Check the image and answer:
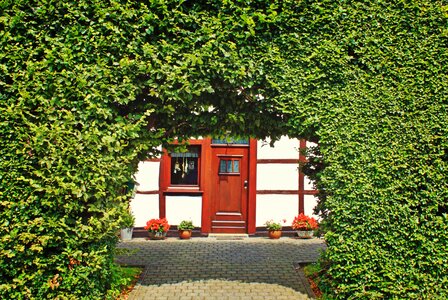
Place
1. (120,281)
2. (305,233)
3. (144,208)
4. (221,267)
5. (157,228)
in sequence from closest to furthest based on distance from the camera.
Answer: (120,281) → (221,267) → (157,228) → (305,233) → (144,208)

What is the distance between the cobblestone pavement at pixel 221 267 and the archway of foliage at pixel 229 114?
116cm

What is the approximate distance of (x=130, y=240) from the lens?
30.1 feet

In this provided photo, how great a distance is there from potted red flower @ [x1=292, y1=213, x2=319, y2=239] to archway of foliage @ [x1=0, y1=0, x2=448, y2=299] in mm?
4217

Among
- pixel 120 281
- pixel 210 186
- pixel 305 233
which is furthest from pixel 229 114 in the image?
pixel 305 233

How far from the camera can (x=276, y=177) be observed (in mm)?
9508

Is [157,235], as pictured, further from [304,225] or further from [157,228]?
[304,225]

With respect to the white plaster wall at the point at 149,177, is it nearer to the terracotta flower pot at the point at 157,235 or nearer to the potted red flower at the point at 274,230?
the terracotta flower pot at the point at 157,235

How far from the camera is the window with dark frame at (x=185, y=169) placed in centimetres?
956

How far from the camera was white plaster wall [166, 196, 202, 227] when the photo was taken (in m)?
9.45

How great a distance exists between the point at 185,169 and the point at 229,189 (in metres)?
1.24

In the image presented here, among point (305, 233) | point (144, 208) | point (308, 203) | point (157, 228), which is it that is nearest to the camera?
point (157, 228)

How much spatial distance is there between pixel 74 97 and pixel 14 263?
6.95 ft

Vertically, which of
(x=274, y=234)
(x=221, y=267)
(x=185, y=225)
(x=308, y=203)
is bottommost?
(x=221, y=267)

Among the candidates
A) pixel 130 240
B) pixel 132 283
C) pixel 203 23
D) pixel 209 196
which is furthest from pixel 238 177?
pixel 203 23
